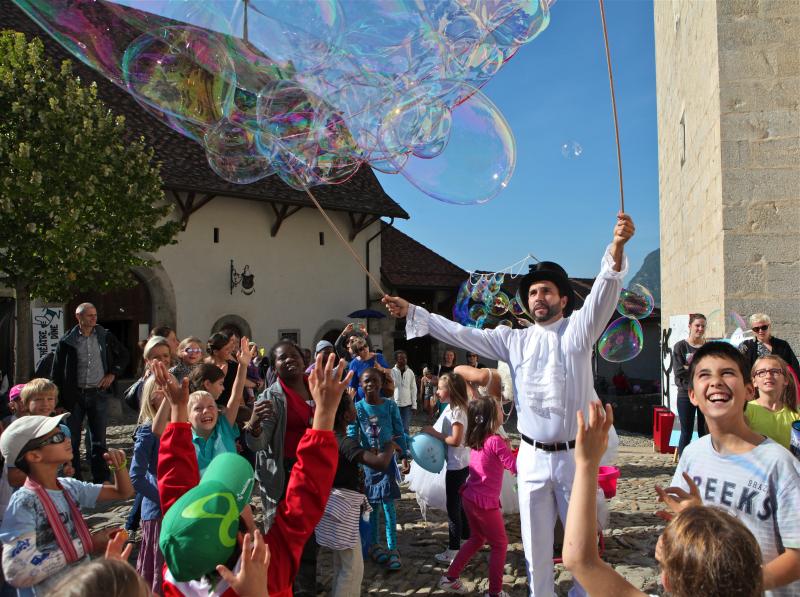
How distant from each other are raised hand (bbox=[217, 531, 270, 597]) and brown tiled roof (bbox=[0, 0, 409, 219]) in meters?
14.5

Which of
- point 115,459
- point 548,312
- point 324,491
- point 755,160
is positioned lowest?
point 115,459

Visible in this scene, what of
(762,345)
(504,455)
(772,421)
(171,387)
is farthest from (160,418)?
(762,345)

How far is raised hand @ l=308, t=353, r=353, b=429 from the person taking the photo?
6.53 ft

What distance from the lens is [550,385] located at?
3141 millimetres

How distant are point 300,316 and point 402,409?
9680 millimetres

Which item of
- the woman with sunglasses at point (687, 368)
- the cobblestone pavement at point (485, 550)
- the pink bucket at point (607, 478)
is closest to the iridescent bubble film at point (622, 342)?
the woman with sunglasses at point (687, 368)

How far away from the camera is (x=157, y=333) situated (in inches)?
216

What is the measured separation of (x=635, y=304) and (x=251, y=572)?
25.9 feet

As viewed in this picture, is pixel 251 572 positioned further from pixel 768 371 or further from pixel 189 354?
pixel 189 354

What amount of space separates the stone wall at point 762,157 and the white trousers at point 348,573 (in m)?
5.55

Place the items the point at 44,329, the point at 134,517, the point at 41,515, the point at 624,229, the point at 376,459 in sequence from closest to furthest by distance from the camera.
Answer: the point at 41,515 → the point at 624,229 → the point at 376,459 → the point at 134,517 → the point at 44,329

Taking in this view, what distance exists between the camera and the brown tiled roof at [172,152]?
49.3ft

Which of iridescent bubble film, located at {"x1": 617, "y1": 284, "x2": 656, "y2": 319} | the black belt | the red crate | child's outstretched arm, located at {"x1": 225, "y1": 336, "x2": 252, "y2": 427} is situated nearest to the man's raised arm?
the black belt

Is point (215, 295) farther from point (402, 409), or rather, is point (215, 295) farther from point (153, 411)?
point (153, 411)
